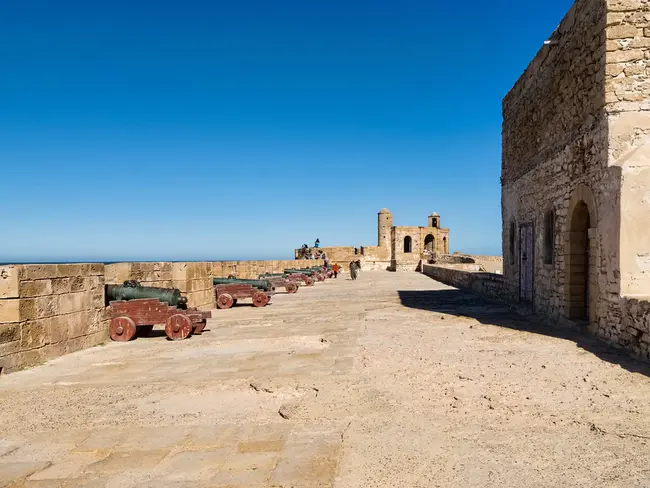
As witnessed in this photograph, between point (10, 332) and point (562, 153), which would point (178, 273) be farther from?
point (562, 153)

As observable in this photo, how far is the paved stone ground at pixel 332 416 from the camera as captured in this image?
2.75 m

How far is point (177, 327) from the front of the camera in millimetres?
7316

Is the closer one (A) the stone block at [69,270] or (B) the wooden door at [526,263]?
(A) the stone block at [69,270]

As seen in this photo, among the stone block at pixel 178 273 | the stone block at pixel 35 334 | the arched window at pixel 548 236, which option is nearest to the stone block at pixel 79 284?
the stone block at pixel 35 334

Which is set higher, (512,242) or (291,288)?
(512,242)

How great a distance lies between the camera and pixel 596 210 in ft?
22.8

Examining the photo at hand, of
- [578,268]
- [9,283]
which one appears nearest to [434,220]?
[578,268]

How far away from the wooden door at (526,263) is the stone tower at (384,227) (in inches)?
1373

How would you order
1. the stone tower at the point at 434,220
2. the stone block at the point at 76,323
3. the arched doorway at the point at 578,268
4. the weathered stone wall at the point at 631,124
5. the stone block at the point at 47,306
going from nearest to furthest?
the stone block at the point at 47,306
the weathered stone wall at the point at 631,124
the stone block at the point at 76,323
the arched doorway at the point at 578,268
the stone tower at the point at 434,220

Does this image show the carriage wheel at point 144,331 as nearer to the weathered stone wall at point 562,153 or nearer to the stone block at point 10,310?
the stone block at point 10,310

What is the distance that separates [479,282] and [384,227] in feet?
110

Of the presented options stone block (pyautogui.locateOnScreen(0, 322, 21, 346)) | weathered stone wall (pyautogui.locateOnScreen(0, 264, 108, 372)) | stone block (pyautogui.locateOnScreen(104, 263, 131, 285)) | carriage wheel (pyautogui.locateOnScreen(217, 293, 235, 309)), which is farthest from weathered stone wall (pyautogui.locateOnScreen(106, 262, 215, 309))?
stone block (pyautogui.locateOnScreen(0, 322, 21, 346))

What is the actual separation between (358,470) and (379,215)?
47582 mm

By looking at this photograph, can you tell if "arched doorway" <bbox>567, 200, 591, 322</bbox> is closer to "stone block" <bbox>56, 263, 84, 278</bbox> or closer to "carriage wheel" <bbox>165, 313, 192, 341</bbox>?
"carriage wheel" <bbox>165, 313, 192, 341</bbox>
